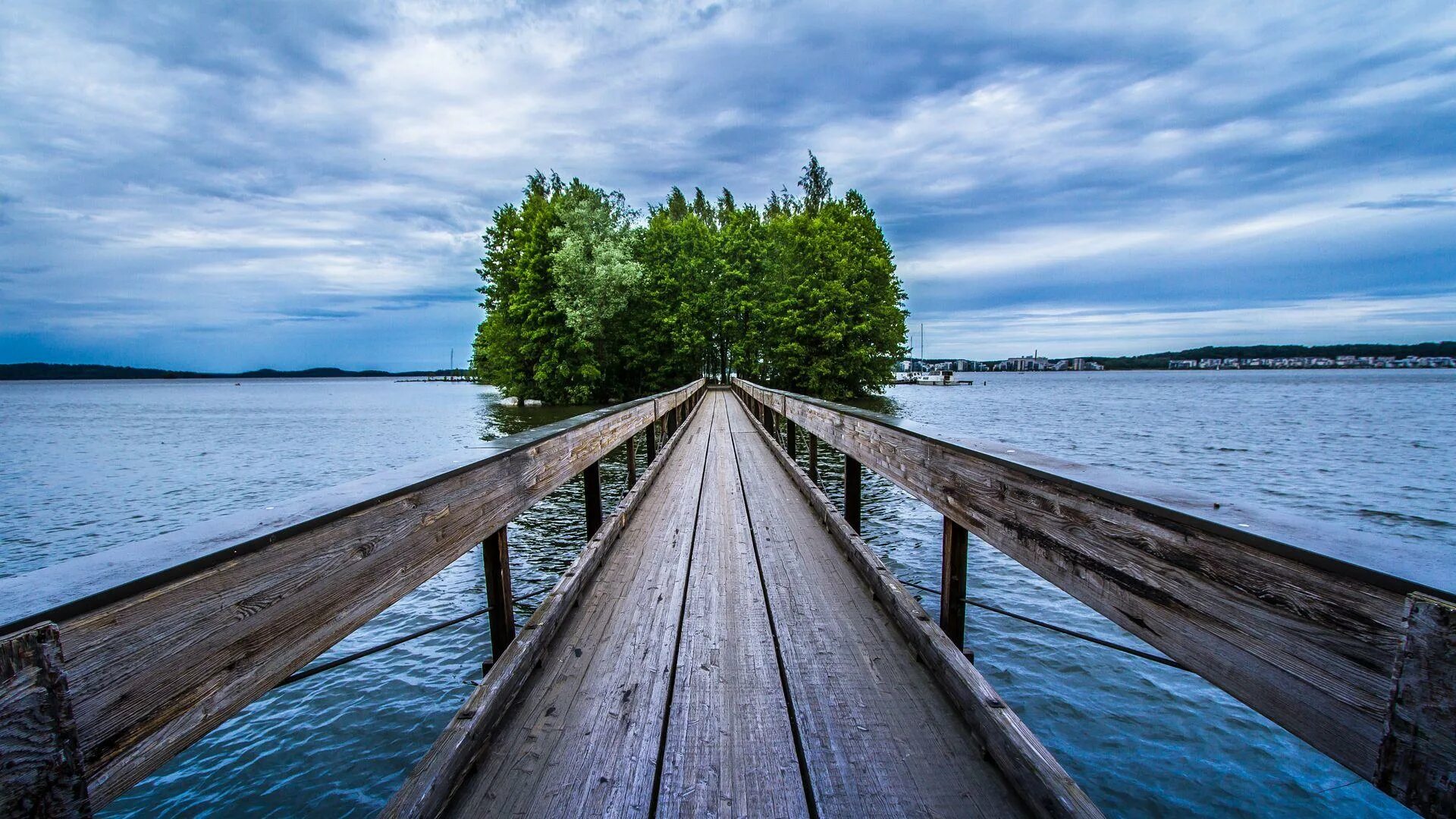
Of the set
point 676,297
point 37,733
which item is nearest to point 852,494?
point 37,733

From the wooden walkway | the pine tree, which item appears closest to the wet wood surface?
the wooden walkway

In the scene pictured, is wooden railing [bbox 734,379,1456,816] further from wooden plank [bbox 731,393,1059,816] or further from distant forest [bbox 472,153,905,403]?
distant forest [bbox 472,153,905,403]

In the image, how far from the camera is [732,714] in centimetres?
217

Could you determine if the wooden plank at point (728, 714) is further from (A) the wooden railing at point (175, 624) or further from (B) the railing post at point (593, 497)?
(B) the railing post at point (593, 497)

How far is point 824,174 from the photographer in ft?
140

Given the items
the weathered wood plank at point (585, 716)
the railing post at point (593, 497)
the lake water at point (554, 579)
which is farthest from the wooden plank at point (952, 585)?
the railing post at point (593, 497)

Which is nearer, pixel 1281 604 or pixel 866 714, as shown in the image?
pixel 1281 604

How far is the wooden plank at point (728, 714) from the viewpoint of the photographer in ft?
5.74

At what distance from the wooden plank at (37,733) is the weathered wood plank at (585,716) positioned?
73cm

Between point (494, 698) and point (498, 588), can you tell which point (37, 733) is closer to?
point (494, 698)

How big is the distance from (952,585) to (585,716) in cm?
172

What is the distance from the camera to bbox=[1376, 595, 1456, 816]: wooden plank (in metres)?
0.85

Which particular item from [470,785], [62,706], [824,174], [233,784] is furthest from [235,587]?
[824,174]

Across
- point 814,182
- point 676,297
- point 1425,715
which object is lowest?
point 1425,715
